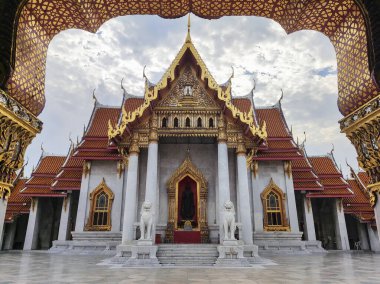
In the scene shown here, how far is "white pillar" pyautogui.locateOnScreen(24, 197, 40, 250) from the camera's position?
16548 mm

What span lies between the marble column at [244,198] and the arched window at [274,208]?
4081mm

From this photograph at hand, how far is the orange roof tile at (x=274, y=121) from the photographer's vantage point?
55.6 feet

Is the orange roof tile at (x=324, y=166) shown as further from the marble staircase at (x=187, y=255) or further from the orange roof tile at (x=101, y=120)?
the orange roof tile at (x=101, y=120)

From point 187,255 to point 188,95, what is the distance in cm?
607

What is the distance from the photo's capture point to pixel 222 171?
10.5 meters

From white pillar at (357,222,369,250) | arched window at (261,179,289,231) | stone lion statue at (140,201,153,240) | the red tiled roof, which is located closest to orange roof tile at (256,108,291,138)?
arched window at (261,179,289,231)

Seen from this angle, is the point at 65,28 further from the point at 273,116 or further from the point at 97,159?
the point at 273,116

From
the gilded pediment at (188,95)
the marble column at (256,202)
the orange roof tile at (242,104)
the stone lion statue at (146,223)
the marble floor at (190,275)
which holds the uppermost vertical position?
the orange roof tile at (242,104)

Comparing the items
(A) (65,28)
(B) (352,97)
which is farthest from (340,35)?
(A) (65,28)

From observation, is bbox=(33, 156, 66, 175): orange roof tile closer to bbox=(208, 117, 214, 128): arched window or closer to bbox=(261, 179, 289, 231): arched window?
bbox=(208, 117, 214, 128): arched window

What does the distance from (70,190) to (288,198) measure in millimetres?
11517

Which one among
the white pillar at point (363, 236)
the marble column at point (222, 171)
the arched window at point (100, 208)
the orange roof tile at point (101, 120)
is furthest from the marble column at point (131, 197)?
the white pillar at point (363, 236)

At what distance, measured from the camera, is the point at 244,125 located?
36.4 feet

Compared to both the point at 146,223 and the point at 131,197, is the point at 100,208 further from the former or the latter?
the point at 146,223
